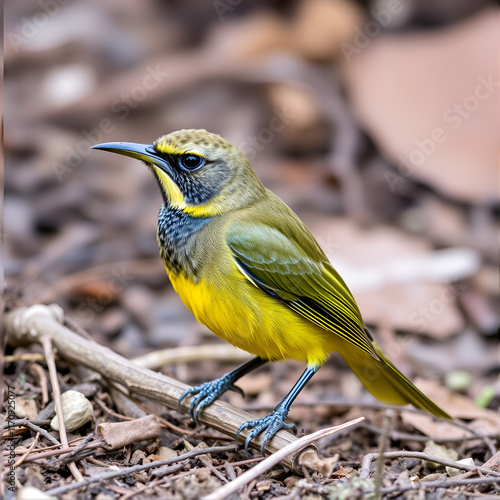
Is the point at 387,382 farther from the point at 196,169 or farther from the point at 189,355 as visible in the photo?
the point at 196,169

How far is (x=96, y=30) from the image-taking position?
9367 millimetres

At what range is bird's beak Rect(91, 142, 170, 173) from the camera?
397 centimetres

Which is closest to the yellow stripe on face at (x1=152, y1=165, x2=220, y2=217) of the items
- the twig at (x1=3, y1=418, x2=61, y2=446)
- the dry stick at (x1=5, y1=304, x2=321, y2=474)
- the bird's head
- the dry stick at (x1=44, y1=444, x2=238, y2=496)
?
the bird's head

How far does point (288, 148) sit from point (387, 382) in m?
4.70

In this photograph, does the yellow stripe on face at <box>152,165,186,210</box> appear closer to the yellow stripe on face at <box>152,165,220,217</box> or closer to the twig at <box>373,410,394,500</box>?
the yellow stripe on face at <box>152,165,220,217</box>

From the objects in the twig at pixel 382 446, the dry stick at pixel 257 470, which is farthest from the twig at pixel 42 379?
the twig at pixel 382 446

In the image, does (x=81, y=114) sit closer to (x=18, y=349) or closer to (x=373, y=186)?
(x=373, y=186)

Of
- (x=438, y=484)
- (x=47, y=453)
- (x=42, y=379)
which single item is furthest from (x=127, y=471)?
(x=438, y=484)

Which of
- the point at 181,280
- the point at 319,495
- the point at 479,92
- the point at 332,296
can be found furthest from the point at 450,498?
the point at 479,92

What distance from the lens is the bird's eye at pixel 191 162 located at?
4.00m

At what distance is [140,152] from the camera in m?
4.00

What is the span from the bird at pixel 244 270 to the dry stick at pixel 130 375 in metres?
0.06

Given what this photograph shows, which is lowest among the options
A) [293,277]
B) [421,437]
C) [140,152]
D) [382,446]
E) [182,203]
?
[421,437]

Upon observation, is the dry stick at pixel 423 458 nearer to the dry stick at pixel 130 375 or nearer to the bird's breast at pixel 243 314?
the dry stick at pixel 130 375
